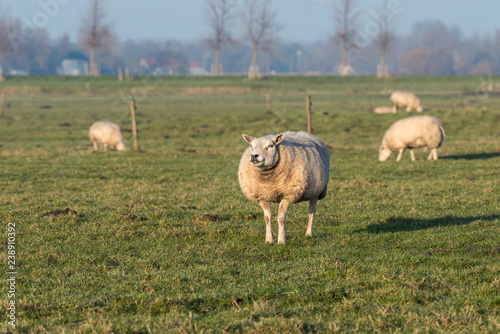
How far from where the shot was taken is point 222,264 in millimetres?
8320

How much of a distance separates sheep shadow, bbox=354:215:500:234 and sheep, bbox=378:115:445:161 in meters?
10.3

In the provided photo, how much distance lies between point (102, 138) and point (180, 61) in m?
145

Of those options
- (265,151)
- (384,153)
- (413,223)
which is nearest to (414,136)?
(384,153)

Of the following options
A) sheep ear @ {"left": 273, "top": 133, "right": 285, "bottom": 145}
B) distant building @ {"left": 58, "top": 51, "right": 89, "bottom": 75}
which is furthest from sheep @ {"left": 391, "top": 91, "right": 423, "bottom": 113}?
distant building @ {"left": 58, "top": 51, "right": 89, "bottom": 75}

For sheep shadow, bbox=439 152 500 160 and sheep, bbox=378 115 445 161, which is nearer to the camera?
sheep, bbox=378 115 445 161

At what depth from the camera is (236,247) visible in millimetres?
9344

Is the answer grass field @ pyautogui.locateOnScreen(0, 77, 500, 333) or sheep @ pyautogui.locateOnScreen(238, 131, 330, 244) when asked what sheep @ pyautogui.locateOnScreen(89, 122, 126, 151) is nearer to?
grass field @ pyautogui.locateOnScreen(0, 77, 500, 333)

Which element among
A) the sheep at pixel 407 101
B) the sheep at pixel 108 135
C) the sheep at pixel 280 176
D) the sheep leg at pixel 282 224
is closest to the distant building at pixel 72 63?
the sheep at pixel 407 101

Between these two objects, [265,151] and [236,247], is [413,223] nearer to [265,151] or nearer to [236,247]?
[265,151]

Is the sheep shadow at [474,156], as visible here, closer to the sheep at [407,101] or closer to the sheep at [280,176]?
the sheep at [280,176]

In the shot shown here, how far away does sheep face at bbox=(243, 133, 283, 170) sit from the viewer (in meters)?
9.04

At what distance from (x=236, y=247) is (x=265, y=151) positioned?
5.02ft

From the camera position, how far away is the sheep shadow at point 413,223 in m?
10.7

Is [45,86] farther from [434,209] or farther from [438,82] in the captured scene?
[434,209]
